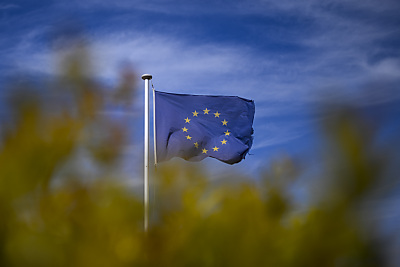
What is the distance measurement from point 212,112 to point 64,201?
8324mm

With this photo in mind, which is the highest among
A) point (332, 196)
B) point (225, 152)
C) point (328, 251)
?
point (225, 152)

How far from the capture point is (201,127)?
8.97m

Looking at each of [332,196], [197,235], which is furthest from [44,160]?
[332,196]

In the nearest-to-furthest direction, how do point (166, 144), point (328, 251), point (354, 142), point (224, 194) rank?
point (354, 142), point (328, 251), point (224, 194), point (166, 144)

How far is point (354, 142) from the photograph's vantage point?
0.94m

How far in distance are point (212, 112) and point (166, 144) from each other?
121cm

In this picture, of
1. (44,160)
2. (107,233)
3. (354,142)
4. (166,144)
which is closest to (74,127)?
(44,160)

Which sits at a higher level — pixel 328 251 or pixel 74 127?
pixel 74 127

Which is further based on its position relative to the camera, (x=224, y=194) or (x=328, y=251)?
(x=224, y=194)

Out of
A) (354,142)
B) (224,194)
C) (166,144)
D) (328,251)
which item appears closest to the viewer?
(354,142)

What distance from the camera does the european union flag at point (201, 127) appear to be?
877cm

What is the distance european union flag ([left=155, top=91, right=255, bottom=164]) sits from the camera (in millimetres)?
8773

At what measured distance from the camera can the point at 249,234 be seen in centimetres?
Answer: 108

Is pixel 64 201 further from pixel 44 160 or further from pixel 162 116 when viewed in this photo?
pixel 162 116
